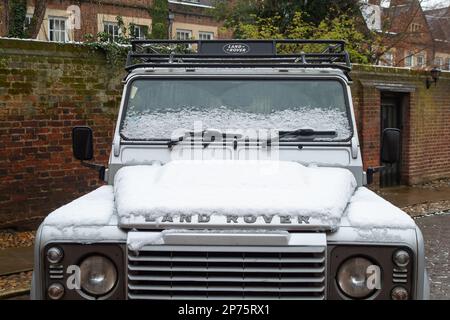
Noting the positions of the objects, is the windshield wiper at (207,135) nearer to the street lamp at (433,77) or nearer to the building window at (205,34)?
the street lamp at (433,77)

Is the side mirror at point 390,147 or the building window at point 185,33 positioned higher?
the building window at point 185,33

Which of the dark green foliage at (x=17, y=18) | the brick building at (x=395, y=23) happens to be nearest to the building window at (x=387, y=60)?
the brick building at (x=395, y=23)

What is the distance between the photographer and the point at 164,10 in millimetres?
24344

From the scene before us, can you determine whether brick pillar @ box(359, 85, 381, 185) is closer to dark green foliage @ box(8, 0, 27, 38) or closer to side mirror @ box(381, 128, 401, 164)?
dark green foliage @ box(8, 0, 27, 38)

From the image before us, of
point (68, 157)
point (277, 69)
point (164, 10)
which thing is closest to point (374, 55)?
point (164, 10)

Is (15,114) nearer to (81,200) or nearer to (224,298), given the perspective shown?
(81,200)

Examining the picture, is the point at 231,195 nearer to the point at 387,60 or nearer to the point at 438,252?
the point at 438,252

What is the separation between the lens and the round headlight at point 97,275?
3.21m

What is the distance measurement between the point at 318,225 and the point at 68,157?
6714mm

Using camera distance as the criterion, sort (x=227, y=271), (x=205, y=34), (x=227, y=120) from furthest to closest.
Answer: (x=205, y=34) → (x=227, y=120) → (x=227, y=271)

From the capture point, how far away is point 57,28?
22016 millimetres

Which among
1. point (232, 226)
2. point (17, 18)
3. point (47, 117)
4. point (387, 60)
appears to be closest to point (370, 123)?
point (387, 60)

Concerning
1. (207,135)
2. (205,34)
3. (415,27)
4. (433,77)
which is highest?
(205,34)

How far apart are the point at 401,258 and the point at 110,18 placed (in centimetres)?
2028
